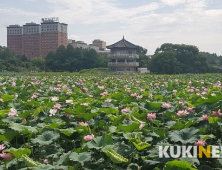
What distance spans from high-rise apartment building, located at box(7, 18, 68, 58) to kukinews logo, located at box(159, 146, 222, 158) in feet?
264

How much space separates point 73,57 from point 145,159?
48.4m

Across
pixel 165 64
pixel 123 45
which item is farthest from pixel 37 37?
pixel 165 64

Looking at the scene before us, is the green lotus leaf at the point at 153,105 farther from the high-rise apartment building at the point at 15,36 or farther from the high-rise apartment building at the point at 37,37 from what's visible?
the high-rise apartment building at the point at 15,36

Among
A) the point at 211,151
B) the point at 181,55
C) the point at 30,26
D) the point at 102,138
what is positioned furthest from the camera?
the point at 30,26

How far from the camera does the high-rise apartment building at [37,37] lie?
8194 centimetres

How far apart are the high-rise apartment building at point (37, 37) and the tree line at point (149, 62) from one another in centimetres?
3161

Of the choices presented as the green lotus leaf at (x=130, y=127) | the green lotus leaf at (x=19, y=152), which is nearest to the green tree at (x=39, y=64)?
the green lotus leaf at (x=130, y=127)

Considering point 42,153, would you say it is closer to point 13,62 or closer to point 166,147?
point 166,147

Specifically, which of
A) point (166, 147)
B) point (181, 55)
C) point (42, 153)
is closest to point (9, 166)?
point (42, 153)

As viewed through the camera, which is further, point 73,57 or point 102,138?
point 73,57

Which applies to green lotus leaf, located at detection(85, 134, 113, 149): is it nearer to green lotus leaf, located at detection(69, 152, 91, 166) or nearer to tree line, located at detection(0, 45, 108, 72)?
green lotus leaf, located at detection(69, 152, 91, 166)

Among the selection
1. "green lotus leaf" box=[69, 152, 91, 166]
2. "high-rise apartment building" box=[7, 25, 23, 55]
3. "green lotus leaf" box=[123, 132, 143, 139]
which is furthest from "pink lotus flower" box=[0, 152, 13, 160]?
"high-rise apartment building" box=[7, 25, 23, 55]

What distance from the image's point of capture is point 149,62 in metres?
43.8

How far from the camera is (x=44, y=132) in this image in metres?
2.67
